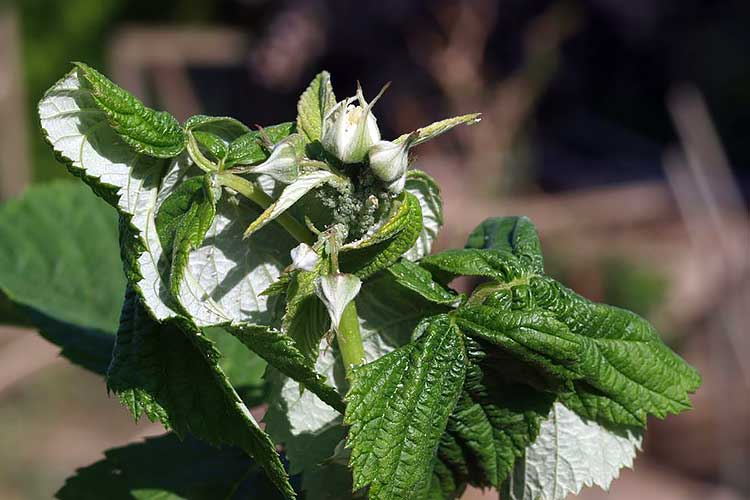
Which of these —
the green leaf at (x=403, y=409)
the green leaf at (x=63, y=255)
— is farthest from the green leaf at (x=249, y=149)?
the green leaf at (x=63, y=255)

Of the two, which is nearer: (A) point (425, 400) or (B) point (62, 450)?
(A) point (425, 400)

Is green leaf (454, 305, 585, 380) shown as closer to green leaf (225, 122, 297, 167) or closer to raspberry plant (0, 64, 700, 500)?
raspberry plant (0, 64, 700, 500)

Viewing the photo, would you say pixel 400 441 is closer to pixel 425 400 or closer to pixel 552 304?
pixel 425 400

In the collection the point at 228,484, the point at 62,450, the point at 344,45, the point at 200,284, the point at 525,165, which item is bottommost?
the point at 228,484

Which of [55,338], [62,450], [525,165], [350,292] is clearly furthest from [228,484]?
[525,165]

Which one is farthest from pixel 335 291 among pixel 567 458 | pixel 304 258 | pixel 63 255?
pixel 63 255

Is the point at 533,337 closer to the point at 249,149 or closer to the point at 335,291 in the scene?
the point at 335,291
